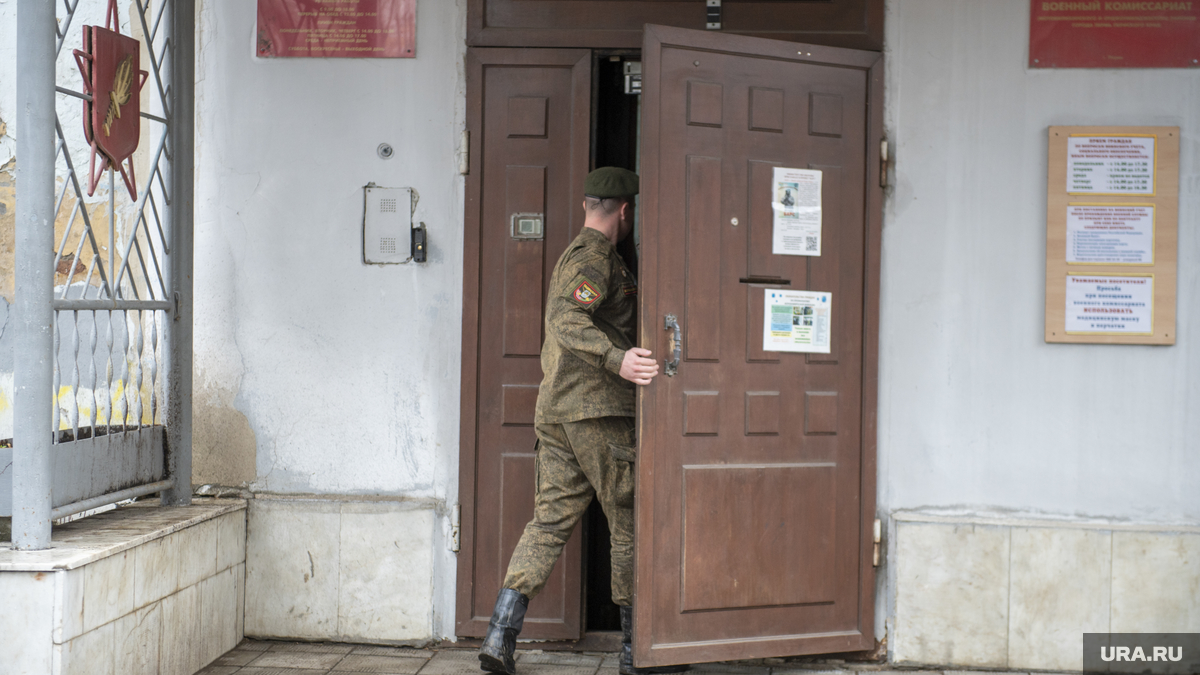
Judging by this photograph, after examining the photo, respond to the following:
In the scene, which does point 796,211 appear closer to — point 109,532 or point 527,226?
point 527,226

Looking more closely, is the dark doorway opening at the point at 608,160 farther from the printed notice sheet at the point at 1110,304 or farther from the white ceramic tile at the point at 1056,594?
the printed notice sheet at the point at 1110,304

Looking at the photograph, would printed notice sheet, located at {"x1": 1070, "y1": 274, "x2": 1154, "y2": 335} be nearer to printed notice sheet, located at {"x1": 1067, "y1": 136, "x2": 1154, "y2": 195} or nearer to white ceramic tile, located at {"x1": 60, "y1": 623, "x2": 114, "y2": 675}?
printed notice sheet, located at {"x1": 1067, "y1": 136, "x2": 1154, "y2": 195}

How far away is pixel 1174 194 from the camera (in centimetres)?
371

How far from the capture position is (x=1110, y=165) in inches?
147

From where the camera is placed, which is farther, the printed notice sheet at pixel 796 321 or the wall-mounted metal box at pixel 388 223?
the wall-mounted metal box at pixel 388 223

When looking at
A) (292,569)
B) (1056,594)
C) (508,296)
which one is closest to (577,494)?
(508,296)

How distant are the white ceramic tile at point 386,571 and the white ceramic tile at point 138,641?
78 cm

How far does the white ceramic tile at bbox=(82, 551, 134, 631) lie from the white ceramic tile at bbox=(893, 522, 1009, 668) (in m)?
2.87

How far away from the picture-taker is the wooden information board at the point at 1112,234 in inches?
146

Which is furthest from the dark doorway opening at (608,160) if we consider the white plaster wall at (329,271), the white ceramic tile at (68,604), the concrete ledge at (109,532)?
the white ceramic tile at (68,604)

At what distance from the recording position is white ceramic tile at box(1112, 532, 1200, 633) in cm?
366

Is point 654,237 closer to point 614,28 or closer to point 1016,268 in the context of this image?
point 614,28

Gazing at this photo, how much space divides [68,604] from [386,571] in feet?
4.30

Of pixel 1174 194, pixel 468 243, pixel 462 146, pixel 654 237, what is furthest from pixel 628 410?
pixel 1174 194
